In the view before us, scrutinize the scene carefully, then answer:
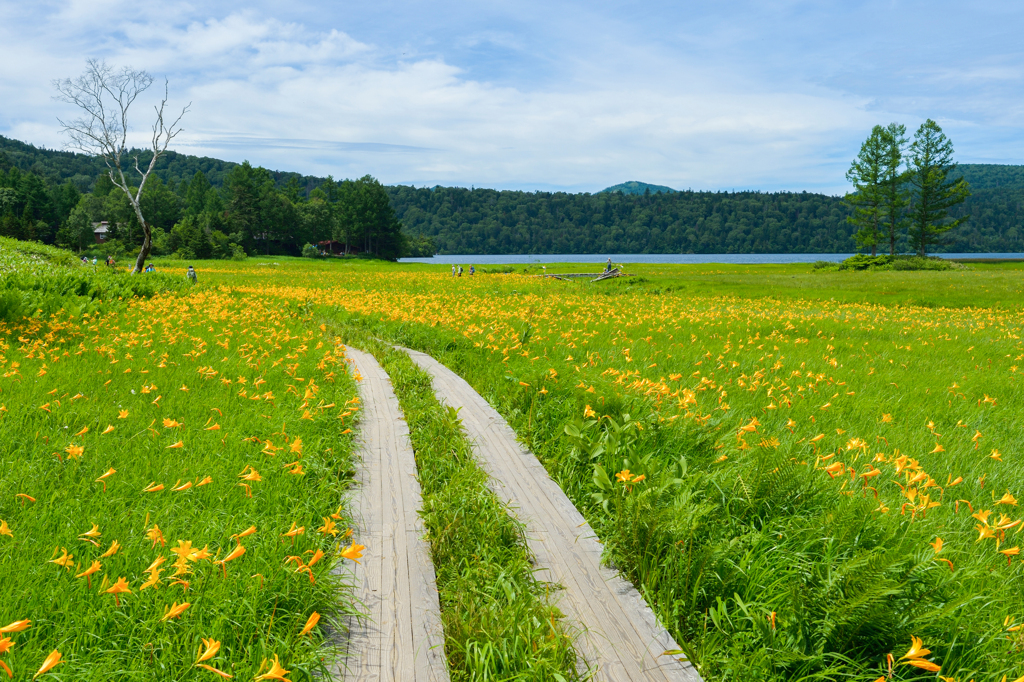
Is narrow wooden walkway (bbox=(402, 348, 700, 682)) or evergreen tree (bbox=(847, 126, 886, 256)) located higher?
evergreen tree (bbox=(847, 126, 886, 256))

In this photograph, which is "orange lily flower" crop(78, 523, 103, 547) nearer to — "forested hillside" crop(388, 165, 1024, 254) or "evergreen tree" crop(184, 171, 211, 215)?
"evergreen tree" crop(184, 171, 211, 215)

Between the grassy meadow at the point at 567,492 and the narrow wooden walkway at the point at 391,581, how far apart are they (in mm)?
140

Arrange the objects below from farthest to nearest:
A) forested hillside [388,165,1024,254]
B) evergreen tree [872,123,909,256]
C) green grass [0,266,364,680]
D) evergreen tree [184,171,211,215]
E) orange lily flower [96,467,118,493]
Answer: forested hillside [388,165,1024,254] → evergreen tree [184,171,211,215] → evergreen tree [872,123,909,256] → orange lily flower [96,467,118,493] → green grass [0,266,364,680]

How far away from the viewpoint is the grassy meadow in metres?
2.31

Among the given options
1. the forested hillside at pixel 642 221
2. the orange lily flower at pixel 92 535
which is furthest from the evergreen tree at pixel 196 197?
the orange lily flower at pixel 92 535

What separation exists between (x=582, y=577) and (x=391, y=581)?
3.70 feet

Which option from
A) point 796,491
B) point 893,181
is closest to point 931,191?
point 893,181

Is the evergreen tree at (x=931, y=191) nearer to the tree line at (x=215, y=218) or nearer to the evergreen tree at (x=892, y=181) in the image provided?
the evergreen tree at (x=892, y=181)

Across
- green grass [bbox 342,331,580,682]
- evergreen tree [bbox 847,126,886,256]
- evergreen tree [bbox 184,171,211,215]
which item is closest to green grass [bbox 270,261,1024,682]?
green grass [bbox 342,331,580,682]

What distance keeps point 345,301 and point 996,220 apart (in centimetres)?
21079

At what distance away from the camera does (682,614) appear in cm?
285

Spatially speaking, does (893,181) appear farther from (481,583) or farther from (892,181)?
(481,583)

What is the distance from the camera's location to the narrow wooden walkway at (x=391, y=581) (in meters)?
2.40

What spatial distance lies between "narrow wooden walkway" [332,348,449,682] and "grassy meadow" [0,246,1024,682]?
0.46ft
